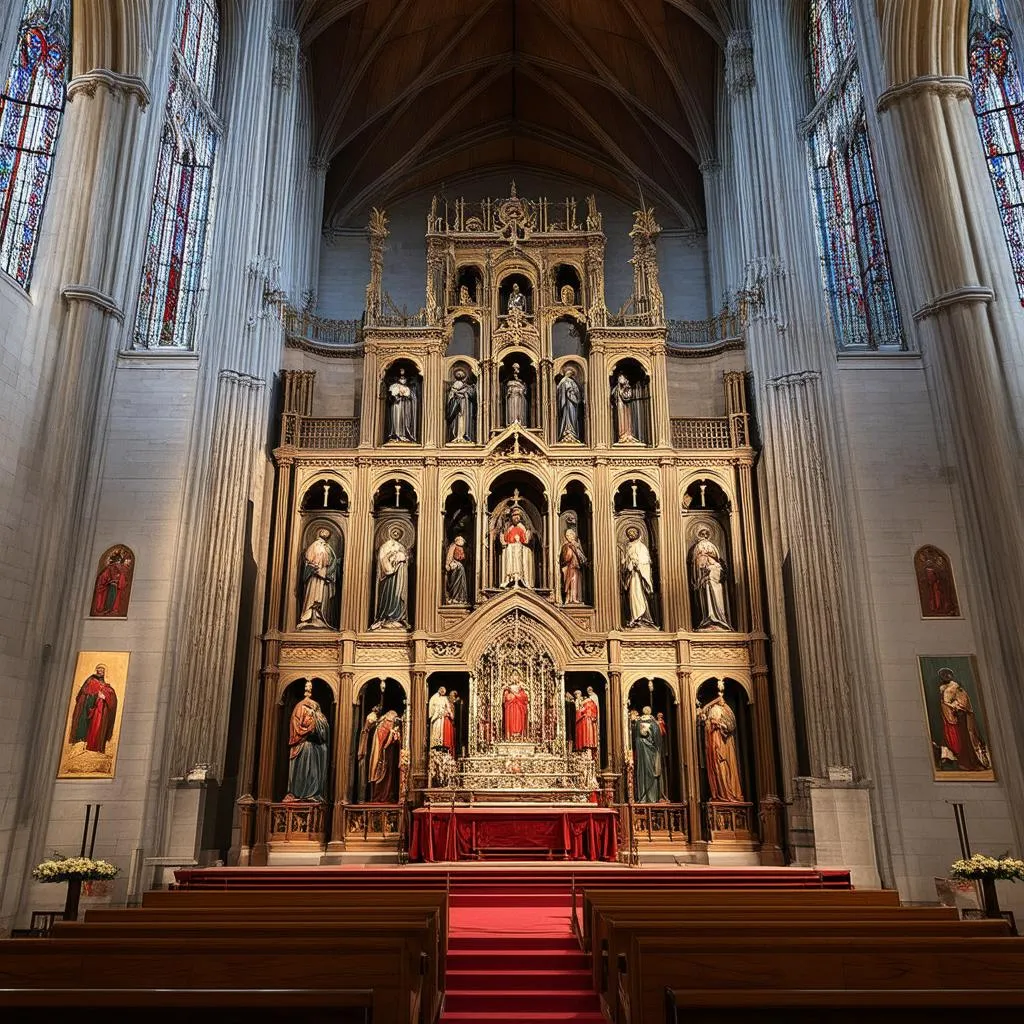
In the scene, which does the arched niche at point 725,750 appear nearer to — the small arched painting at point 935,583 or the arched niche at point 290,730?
the small arched painting at point 935,583

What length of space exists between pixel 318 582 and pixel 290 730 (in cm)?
310

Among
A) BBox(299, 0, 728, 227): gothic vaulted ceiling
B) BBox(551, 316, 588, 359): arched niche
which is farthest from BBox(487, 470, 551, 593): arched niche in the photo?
BBox(299, 0, 728, 227): gothic vaulted ceiling

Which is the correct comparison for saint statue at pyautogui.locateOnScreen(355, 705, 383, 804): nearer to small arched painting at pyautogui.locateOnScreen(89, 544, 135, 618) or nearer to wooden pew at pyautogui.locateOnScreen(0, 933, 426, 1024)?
small arched painting at pyautogui.locateOnScreen(89, 544, 135, 618)

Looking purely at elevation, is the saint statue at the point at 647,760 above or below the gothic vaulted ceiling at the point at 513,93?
below

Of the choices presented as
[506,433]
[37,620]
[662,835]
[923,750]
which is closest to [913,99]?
[506,433]

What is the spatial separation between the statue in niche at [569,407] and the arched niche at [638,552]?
172 cm

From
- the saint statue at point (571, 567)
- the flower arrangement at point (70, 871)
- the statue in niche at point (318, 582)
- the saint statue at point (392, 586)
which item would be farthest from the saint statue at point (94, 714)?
the saint statue at point (571, 567)

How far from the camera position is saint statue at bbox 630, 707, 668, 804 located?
17.9m

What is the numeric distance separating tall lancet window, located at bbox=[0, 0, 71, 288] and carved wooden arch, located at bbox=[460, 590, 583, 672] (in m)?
10.3

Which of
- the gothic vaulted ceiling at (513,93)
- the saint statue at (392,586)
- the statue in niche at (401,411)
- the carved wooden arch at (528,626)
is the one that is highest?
the gothic vaulted ceiling at (513,93)

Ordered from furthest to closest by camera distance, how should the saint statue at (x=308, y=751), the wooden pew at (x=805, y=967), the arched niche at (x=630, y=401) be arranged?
the arched niche at (x=630, y=401) → the saint statue at (x=308, y=751) → the wooden pew at (x=805, y=967)

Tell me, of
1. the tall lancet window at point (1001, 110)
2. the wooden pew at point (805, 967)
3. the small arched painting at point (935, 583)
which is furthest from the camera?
the tall lancet window at point (1001, 110)

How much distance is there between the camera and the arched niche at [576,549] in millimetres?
19516

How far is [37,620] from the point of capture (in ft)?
42.2
